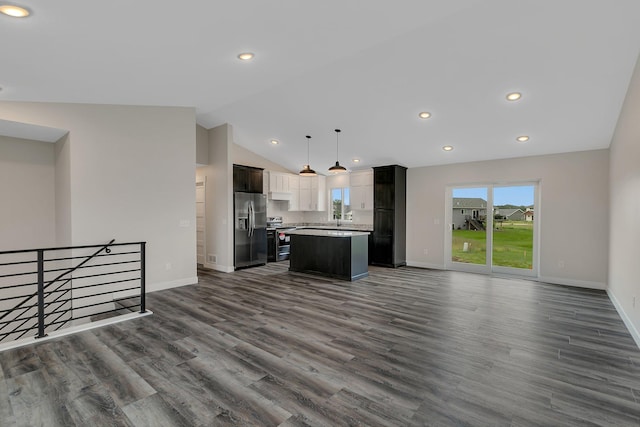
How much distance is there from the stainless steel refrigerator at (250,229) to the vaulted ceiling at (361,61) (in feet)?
7.34

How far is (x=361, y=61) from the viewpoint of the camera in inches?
153

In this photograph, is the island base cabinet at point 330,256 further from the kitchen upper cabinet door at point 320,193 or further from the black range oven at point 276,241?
the kitchen upper cabinet door at point 320,193

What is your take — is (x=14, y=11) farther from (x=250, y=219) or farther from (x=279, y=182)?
(x=279, y=182)

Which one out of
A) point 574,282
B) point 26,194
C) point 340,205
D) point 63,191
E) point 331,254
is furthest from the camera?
point 340,205

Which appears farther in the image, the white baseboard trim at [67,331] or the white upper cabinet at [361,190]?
the white upper cabinet at [361,190]

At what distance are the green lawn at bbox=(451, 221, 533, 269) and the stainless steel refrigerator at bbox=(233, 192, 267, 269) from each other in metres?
→ 4.56

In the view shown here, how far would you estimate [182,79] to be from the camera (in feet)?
12.7

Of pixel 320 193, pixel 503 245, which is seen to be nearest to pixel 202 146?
pixel 320 193

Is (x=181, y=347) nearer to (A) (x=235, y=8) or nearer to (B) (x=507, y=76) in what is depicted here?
(A) (x=235, y=8)

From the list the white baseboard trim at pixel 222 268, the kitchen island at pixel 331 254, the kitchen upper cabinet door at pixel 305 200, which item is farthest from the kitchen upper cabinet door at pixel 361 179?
the white baseboard trim at pixel 222 268

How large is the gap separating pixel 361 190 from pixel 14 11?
697cm

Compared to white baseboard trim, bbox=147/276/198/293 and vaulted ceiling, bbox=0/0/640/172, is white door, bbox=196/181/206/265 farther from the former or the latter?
vaulted ceiling, bbox=0/0/640/172

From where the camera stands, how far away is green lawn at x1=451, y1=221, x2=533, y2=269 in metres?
6.38

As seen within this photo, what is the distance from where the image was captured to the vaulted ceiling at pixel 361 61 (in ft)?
8.28
